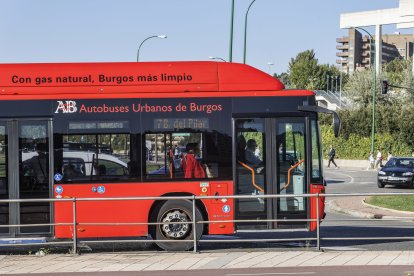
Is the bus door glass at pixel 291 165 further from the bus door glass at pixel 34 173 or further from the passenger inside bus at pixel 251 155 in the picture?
the bus door glass at pixel 34 173

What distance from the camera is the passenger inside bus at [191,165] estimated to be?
13.3m

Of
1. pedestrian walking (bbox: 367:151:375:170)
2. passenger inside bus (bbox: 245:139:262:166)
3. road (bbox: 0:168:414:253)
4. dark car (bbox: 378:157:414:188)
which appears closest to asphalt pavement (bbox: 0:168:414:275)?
road (bbox: 0:168:414:253)

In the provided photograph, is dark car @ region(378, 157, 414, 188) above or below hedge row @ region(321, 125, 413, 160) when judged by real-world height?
below

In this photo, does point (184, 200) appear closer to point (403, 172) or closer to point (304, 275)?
point (304, 275)

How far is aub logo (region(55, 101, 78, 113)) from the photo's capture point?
13.4 metres

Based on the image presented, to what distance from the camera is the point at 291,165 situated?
13617mm

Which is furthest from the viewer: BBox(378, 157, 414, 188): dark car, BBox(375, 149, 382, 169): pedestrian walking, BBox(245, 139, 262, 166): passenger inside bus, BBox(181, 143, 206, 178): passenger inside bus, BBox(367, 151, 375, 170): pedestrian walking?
BBox(367, 151, 375, 170): pedestrian walking

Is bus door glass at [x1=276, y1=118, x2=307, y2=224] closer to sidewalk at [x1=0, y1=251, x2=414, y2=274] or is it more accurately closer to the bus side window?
the bus side window

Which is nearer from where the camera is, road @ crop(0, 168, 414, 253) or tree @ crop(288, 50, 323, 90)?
road @ crop(0, 168, 414, 253)

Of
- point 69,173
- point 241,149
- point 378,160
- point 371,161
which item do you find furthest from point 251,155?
point 371,161

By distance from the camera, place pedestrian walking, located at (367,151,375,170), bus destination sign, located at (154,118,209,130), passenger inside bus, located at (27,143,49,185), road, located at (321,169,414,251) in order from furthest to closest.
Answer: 1. pedestrian walking, located at (367,151,375,170)
2. road, located at (321,169,414,251)
3. bus destination sign, located at (154,118,209,130)
4. passenger inside bus, located at (27,143,49,185)

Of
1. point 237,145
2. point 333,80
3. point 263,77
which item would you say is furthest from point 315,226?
point 333,80

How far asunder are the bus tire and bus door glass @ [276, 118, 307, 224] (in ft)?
5.28

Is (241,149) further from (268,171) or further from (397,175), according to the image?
(397,175)
